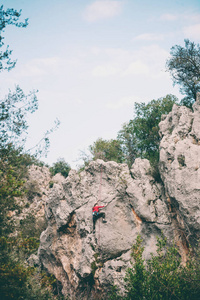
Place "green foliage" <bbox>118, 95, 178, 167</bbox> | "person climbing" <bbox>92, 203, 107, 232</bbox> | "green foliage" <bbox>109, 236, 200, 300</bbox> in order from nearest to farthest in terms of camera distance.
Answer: "green foliage" <bbox>109, 236, 200, 300</bbox>
"person climbing" <bbox>92, 203, 107, 232</bbox>
"green foliage" <bbox>118, 95, 178, 167</bbox>

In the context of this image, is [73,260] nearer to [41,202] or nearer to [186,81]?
[41,202]

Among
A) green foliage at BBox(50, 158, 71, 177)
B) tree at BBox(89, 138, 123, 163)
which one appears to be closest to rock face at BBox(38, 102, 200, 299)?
tree at BBox(89, 138, 123, 163)

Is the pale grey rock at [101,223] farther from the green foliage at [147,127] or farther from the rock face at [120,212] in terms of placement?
the green foliage at [147,127]

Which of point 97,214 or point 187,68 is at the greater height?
point 187,68

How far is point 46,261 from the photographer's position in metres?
27.6

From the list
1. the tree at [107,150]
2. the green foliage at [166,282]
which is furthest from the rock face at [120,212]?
the tree at [107,150]

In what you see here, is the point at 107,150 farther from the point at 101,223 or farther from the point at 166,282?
the point at 166,282

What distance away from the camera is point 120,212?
23.3 m

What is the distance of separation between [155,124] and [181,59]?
9.72m

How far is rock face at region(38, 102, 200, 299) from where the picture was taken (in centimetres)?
1936

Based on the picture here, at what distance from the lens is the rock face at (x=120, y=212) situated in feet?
63.5

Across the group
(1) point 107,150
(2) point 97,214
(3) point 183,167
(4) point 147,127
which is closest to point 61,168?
(1) point 107,150

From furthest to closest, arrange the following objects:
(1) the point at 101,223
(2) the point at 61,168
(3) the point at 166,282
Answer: (2) the point at 61,168 < (1) the point at 101,223 < (3) the point at 166,282

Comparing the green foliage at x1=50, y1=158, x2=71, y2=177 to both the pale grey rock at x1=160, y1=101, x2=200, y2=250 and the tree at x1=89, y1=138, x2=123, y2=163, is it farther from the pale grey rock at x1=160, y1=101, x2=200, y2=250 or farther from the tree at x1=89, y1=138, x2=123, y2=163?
the pale grey rock at x1=160, y1=101, x2=200, y2=250
